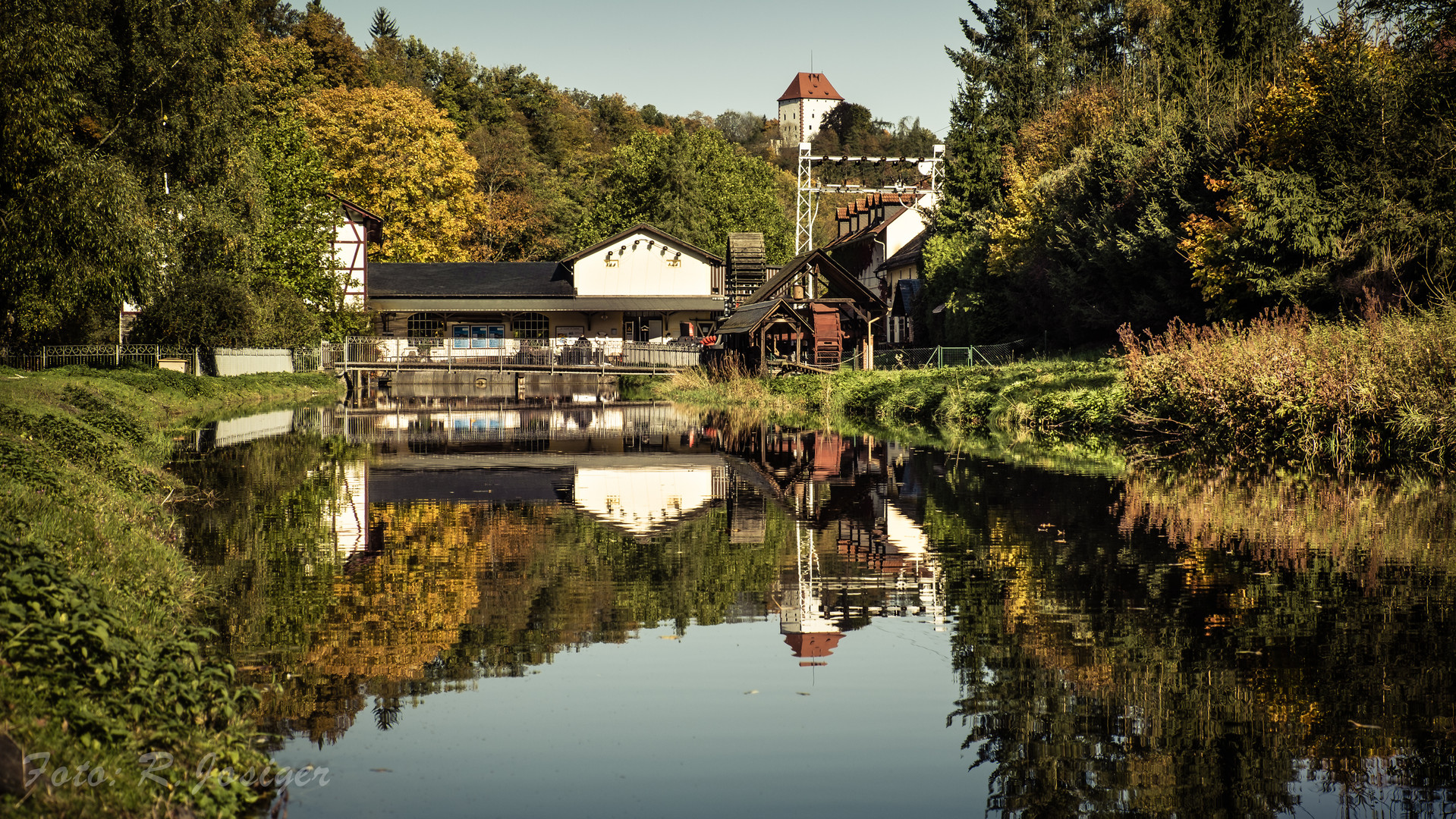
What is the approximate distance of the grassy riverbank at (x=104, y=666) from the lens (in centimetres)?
483

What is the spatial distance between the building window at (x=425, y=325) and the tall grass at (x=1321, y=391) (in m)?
45.5

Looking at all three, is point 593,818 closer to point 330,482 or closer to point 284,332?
point 330,482

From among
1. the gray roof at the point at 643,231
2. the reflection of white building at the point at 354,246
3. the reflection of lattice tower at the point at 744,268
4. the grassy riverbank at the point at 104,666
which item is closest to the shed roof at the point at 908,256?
the reflection of lattice tower at the point at 744,268

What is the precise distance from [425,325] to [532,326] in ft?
18.3

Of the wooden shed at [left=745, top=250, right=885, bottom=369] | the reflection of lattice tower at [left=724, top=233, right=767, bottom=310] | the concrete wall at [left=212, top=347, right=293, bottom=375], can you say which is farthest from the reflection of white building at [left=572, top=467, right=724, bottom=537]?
the reflection of lattice tower at [left=724, top=233, right=767, bottom=310]

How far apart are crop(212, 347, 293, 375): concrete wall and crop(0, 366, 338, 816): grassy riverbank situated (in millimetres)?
34622

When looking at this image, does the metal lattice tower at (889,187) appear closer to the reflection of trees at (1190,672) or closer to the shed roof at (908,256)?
the shed roof at (908,256)

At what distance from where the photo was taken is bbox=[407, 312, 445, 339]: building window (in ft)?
209

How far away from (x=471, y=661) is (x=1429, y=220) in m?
26.3

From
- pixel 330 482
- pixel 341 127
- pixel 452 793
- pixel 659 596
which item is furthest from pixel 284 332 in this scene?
pixel 452 793

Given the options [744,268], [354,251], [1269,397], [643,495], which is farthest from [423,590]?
[354,251]

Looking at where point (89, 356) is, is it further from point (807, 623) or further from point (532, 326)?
point (807, 623)

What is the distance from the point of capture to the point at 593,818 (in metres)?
5.58

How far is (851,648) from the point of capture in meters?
8.82
